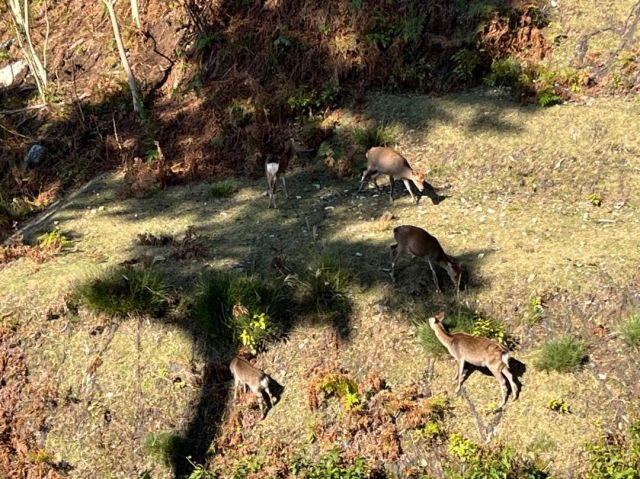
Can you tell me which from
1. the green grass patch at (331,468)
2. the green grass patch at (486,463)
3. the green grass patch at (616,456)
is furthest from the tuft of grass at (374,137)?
the green grass patch at (616,456)

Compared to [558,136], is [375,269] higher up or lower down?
→ lower down

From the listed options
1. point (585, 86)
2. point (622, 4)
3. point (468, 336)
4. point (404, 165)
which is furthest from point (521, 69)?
point (468, 336)

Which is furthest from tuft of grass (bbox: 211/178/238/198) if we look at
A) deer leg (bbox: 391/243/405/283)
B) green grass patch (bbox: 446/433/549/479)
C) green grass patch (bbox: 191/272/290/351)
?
green grass patch (bbox: 446/433/549/479)

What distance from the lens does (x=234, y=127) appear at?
500 inches

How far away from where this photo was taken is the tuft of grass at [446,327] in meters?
7.37

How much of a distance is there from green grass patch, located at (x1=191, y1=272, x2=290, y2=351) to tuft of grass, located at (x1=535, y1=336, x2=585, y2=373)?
10.3ft

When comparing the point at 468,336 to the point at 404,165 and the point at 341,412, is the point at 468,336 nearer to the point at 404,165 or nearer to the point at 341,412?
the point at 341,412

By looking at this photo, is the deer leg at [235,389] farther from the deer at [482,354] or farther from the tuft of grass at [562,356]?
the tuft of grass at [562,356]

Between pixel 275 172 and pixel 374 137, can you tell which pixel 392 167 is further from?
pixel 275 172

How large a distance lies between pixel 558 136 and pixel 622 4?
3.50 m

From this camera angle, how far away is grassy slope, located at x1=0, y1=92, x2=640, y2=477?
7.04 metres

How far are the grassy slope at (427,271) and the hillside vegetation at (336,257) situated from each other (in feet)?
0.11

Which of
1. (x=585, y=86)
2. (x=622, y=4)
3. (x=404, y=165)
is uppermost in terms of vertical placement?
(x=622, y=4)

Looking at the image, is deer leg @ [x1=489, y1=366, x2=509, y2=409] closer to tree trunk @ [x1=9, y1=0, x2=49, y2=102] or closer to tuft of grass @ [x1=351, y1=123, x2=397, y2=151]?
tuft of grass @ [x1=351, y1=123, x2=397, y2=151]
